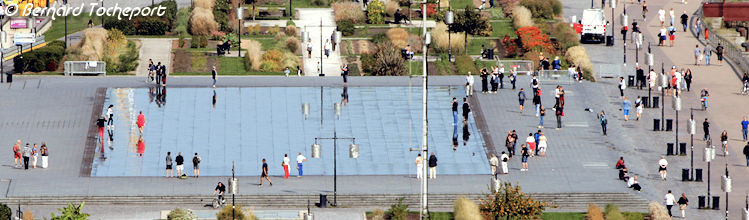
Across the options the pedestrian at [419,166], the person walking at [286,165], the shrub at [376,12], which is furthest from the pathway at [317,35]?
the pedestrian at [419,166]

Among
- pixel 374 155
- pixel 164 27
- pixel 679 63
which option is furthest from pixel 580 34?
pixel 374 155

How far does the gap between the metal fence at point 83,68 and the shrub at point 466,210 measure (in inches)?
1148

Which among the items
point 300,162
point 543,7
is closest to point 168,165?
point 300,162

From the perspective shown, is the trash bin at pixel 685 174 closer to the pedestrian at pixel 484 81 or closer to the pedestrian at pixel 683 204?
the pedestrian at pixel 683 204

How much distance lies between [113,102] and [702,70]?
28963 mm

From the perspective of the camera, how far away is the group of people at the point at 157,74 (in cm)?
8881

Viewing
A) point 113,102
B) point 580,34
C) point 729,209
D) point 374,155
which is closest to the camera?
point 729,209

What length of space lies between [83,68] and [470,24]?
21.8 metres

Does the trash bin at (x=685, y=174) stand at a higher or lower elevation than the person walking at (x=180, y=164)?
lower

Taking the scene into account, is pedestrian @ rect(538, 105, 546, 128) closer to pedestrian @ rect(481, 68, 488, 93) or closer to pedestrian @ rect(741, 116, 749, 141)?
pedestrian @ rect(481, 68, 488, 93)

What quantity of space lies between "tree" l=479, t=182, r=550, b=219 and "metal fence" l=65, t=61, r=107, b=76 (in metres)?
30.5

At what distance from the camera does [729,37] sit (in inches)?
4449

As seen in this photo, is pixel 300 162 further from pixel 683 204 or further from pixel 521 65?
pixel 521 65

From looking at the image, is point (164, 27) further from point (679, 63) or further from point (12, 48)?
point (679, 63)
